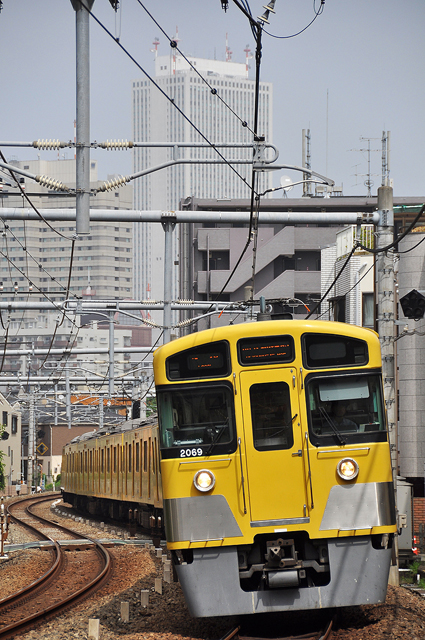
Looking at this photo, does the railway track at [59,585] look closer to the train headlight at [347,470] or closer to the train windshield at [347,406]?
the train headlight at [347,470]

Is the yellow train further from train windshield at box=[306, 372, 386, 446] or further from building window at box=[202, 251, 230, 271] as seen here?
building window at box=[202, 251, 230, 271]

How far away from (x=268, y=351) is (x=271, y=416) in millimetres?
664

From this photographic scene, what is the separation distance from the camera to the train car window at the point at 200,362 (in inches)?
361

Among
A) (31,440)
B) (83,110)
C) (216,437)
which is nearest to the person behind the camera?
(216,437)

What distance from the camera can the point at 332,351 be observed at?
29.8 ft

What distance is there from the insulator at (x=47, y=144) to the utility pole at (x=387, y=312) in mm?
4722

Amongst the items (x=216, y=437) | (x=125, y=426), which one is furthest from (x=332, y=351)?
(x=125, y=426)

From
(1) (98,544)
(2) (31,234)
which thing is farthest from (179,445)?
(2) (31,234)

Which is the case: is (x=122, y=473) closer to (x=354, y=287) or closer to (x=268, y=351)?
(x=354, y=287)

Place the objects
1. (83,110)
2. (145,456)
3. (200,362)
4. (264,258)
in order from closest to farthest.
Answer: (200,362), (83,110), (145,456), (264,258)

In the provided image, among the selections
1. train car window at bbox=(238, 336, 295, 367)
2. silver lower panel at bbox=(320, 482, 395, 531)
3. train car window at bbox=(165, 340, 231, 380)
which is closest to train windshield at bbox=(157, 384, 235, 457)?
train car window at bbox=(165, 340, 231, 380)

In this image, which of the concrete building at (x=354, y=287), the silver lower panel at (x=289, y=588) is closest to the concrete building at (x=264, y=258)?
the concrete building at (x=354, y=287)

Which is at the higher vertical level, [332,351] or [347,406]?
[332,351]

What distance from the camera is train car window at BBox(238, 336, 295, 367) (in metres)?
9.06
